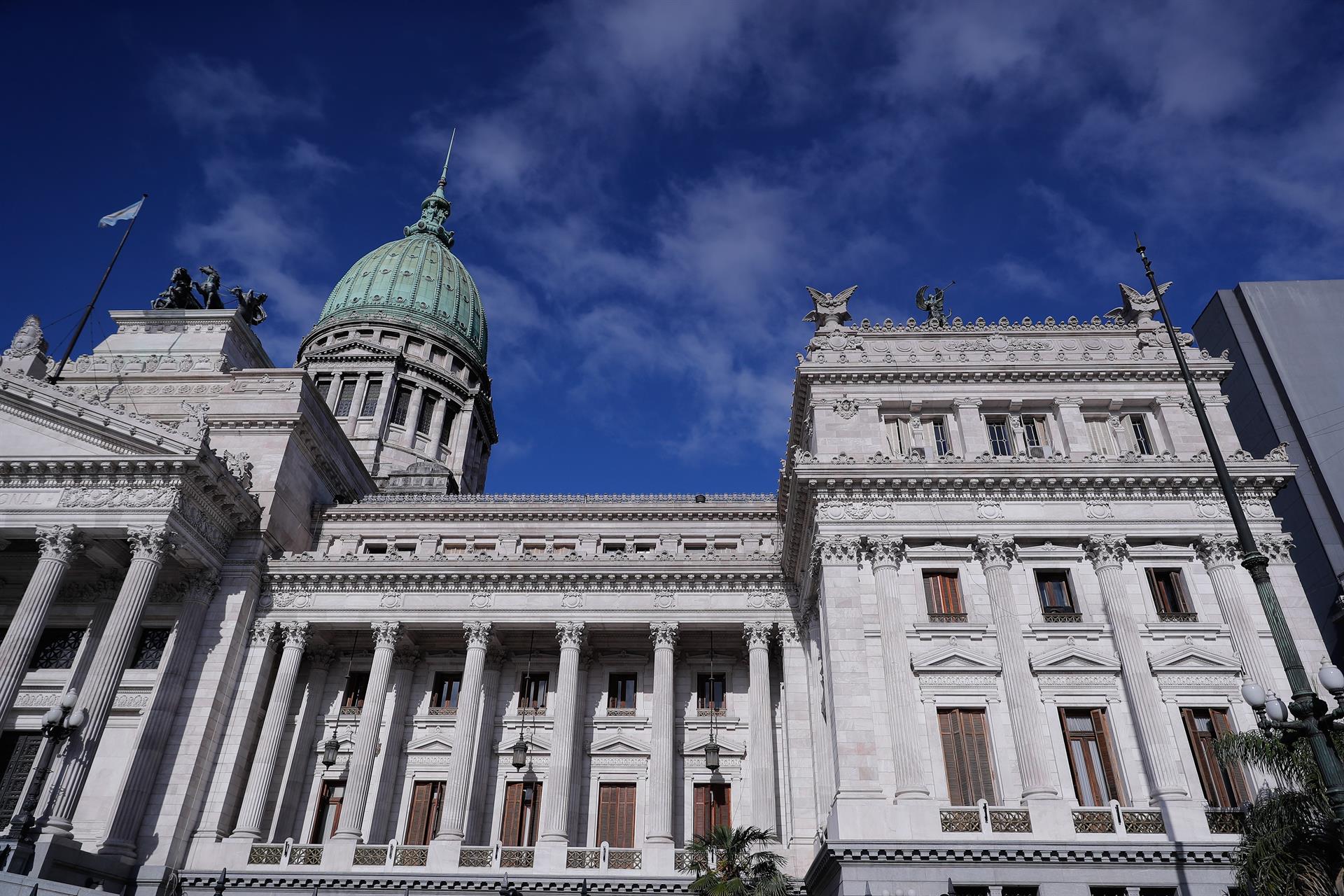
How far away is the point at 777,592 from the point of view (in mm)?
38344

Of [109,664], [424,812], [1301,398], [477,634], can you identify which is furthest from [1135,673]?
[109,664]

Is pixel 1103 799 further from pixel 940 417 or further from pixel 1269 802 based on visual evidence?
pixel 940 417

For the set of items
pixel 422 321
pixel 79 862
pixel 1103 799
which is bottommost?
pixel 79 862

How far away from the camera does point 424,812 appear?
36156 mm

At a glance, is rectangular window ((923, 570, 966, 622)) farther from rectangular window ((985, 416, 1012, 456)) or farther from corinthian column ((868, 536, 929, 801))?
rectangular window ((985, 416, 1012, 456))

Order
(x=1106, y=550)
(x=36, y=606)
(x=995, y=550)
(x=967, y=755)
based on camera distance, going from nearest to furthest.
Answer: (x=967, y=755)
(x=1106, y=550)
(x=995, y=550)
(x=36, y=606)

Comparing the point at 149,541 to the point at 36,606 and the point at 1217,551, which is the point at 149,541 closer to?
the point at 36,606

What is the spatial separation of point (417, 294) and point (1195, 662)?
2434 inches

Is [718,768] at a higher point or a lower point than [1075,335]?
lower

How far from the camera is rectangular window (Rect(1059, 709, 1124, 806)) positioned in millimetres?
27672

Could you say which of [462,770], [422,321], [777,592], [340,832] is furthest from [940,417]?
[422,321]

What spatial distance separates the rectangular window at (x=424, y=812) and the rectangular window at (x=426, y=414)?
117 feet

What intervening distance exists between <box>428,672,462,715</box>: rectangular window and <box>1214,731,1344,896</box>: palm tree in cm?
2855

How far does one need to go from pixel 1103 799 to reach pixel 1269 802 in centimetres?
874
